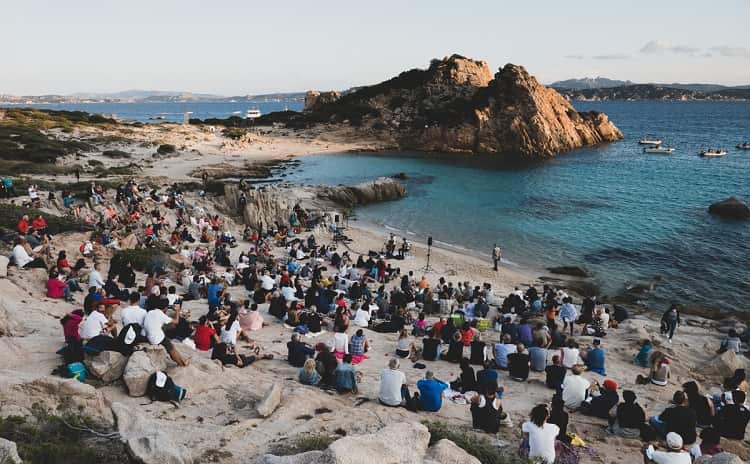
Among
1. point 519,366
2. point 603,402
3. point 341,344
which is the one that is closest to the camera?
point 603,402

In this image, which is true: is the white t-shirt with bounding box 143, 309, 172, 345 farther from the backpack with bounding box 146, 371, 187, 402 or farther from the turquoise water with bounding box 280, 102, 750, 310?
the turquoise water with bounding box 280, 102, 750, 310

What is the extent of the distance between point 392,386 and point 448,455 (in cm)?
329

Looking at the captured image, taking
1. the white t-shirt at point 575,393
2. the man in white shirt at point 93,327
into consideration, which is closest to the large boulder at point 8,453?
the man in white shirt at point 93,327

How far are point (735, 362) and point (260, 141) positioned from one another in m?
73.0

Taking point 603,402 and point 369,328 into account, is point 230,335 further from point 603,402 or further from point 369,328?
point 603,402

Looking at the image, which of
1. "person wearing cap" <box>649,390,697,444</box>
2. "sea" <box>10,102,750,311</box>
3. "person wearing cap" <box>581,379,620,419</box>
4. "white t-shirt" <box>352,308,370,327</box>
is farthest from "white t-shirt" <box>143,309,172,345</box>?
"sea" <box>10,102,750,311</box>

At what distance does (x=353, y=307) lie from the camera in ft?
59.8

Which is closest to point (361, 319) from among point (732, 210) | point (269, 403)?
point (269, 403)

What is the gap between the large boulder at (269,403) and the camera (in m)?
8.47

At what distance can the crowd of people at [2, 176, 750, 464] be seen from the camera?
975 cm

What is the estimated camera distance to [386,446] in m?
6.59

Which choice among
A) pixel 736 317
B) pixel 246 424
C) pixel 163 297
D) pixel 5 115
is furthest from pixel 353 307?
pixel 5 115

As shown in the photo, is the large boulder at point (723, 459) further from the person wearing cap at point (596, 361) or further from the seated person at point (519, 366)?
the person wearing cap at point (596, 361)

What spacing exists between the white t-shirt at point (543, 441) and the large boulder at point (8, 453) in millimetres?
7406
